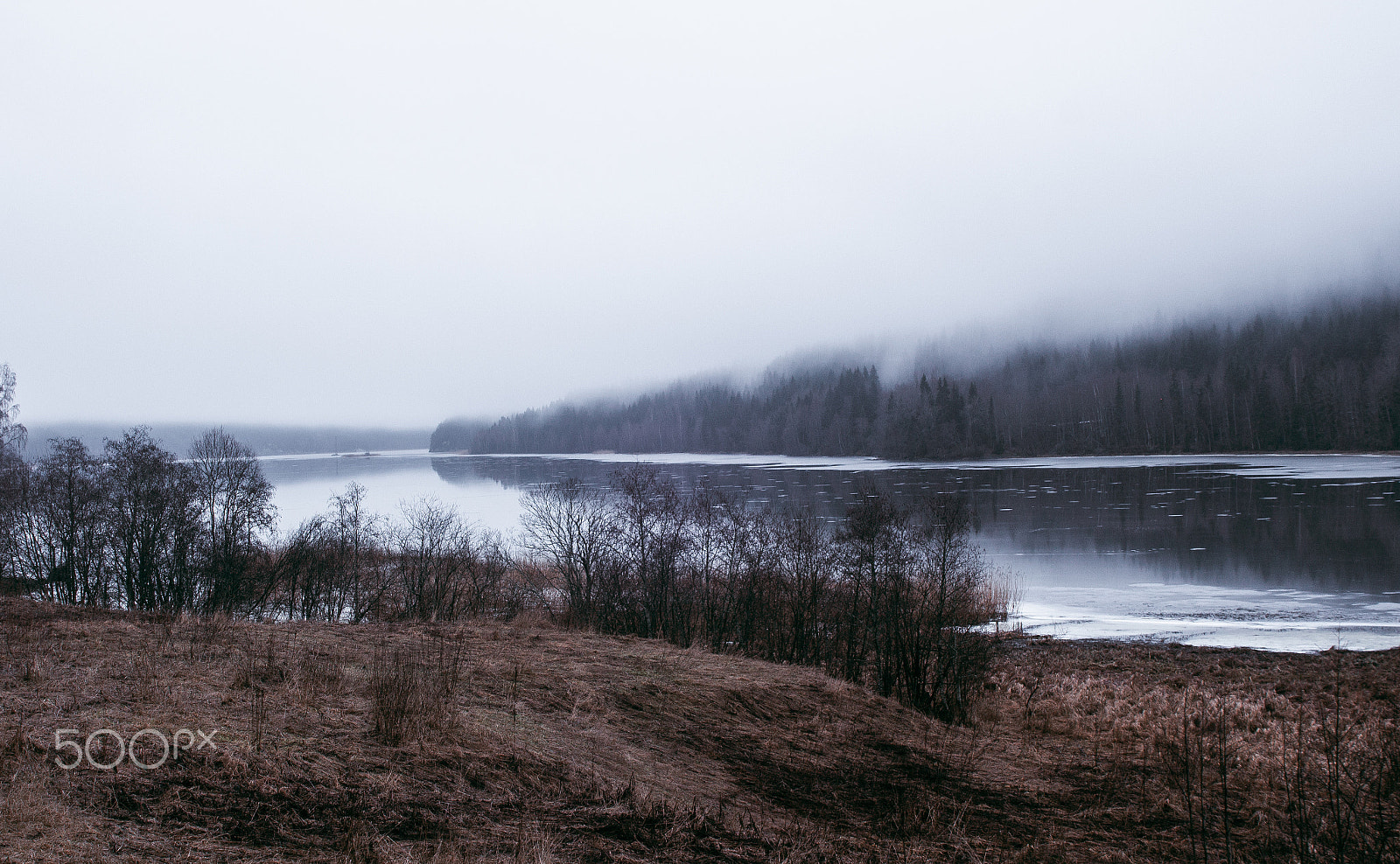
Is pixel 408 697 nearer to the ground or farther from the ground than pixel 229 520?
farther from the ground

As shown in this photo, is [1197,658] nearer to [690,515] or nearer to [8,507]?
[690,515]

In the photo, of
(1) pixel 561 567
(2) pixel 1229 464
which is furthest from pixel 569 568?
(2) pixel 1229 464

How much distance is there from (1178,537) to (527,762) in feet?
122

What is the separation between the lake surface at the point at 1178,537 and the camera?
70.1 feet

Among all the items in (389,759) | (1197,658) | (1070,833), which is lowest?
(1197,658)

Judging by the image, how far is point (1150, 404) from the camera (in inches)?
4754

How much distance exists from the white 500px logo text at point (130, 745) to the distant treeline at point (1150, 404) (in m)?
109

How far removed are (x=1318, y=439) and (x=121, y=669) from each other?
127234mm

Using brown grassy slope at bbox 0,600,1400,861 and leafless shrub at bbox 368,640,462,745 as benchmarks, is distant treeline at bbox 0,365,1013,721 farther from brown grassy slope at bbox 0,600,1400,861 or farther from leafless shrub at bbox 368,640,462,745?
leafless shrub at bbox 368,640,462,745

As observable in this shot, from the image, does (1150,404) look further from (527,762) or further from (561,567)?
(527,762)

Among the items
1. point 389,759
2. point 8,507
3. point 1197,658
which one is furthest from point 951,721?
point 8,507

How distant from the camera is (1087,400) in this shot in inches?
5354

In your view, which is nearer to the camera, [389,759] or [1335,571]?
[389,759]

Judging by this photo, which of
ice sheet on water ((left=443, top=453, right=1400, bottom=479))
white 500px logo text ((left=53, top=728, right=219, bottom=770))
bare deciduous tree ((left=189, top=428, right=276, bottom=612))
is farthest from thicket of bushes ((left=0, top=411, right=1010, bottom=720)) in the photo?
ice sheet on water ((left=443, top=453, right=1400, bottom=479))
